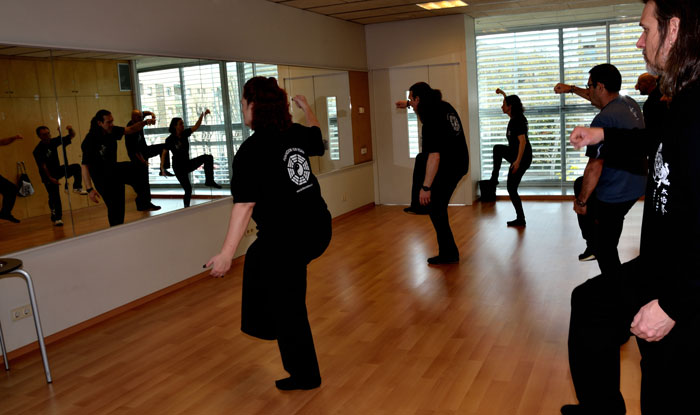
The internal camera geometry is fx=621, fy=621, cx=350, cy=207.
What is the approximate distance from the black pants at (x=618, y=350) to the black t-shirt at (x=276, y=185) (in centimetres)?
135

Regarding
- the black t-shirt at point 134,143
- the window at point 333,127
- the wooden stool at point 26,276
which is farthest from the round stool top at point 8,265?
the window at point 333,127

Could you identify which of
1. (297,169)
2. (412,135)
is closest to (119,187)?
(297,169)

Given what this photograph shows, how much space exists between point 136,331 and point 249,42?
356cm

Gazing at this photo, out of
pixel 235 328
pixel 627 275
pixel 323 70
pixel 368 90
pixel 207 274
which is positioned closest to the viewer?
pixel 627 275

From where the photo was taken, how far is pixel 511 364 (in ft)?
11.8

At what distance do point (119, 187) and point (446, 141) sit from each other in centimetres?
287

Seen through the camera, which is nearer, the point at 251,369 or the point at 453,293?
the point at 251,369

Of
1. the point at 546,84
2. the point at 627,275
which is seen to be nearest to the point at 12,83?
the point at 627,275

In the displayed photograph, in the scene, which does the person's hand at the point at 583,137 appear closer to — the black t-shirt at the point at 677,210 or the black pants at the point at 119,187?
the black t-shirt at the point at 677,210

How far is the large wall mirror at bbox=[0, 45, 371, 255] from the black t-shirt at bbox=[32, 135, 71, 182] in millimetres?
11

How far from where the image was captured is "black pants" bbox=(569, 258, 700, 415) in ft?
6.15

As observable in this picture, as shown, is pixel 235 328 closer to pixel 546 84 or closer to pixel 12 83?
pixel 12 83

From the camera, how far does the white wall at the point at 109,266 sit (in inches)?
171

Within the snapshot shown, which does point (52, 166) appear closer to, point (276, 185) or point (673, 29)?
point (276, 185)
